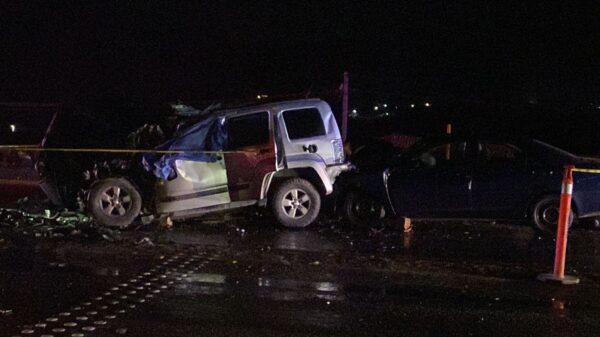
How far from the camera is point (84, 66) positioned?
71.2 ft

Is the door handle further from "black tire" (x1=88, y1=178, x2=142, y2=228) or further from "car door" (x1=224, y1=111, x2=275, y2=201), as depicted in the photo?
"black tire" (x1=88, y1=178, x2=142, y2=228)

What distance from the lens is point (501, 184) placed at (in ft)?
32.0

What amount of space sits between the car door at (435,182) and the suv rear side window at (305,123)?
4.52 feet

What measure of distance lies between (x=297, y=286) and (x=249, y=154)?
373 centimetres

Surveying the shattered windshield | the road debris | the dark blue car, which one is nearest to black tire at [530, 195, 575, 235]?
the dark blue car

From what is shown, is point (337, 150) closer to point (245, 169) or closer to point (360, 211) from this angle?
point (360, 211)

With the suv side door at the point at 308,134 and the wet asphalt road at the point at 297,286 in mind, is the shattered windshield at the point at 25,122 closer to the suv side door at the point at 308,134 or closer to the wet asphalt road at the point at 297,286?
the wet asphalt road at the point at 297,286

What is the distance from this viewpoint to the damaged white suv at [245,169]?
33.3 feet

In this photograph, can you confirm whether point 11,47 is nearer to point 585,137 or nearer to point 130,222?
point 130,222

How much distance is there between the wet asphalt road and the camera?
552cm

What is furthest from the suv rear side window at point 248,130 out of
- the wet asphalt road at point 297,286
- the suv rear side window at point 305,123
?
the wet asphalt road at point 297,286

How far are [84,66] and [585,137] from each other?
1775 cm

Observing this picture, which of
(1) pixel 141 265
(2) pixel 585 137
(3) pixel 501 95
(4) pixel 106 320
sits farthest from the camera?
(3) pixel 501 95

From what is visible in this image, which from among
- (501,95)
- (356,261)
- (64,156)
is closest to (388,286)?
(356,261)
